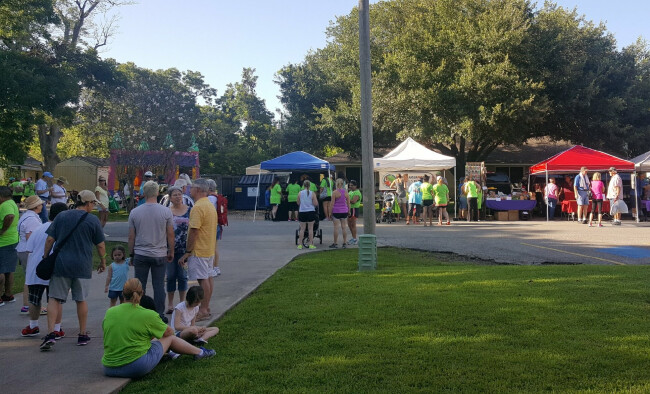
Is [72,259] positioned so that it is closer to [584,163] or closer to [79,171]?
[584,163]

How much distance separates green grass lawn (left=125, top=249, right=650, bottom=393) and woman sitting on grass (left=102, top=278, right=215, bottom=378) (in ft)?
0.55

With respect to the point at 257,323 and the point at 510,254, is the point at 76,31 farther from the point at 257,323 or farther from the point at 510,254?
the point at 257,323

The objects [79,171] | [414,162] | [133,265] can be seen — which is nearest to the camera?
[133,265]

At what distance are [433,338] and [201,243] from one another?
3114 millimetres

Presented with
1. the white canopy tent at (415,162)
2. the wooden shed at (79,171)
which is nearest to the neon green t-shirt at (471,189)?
the white canopy tent at (415,162)

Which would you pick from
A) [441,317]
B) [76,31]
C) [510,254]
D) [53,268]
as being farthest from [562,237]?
[76,31]

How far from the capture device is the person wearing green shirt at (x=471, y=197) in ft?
73.6

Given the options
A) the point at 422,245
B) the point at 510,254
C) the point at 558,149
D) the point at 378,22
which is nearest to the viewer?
the point at 510,254

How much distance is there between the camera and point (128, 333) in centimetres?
498

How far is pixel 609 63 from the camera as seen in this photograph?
32188mm

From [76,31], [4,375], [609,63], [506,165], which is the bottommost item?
[4,375]

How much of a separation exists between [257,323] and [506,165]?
3328 centimetres

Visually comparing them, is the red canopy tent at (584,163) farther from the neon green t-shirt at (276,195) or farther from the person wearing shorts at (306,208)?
the person wearing shorts at (306,208)

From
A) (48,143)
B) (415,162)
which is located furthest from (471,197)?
(48,143)
